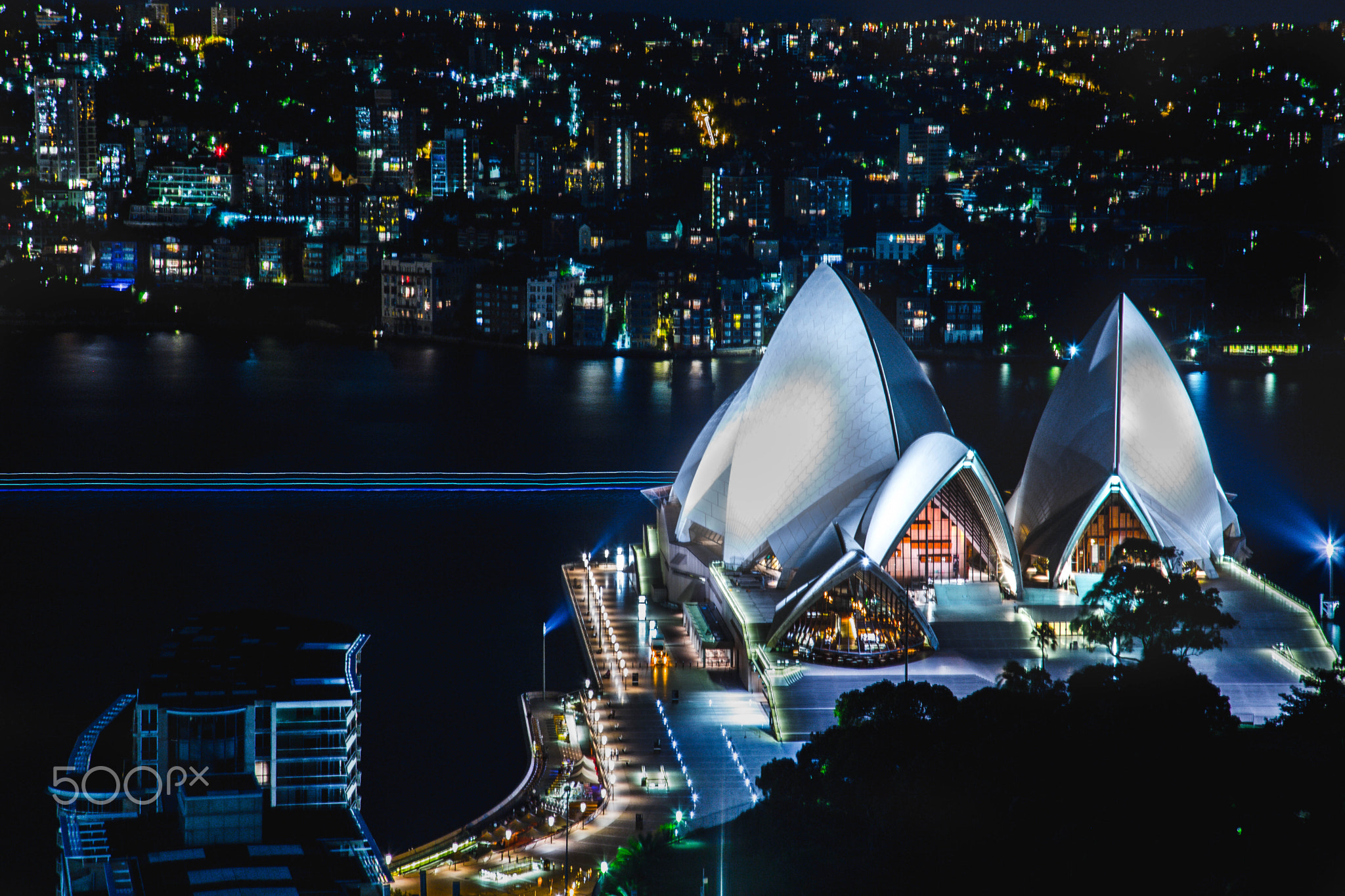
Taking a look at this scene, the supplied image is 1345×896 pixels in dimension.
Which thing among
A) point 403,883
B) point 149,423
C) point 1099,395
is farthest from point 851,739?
point 149,423

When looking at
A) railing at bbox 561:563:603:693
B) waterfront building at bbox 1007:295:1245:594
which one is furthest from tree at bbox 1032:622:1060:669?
railing at bbox 561:563:603:693

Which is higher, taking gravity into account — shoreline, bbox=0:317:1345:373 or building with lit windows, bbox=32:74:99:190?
building with lit windows, bbox=32:74:99:190

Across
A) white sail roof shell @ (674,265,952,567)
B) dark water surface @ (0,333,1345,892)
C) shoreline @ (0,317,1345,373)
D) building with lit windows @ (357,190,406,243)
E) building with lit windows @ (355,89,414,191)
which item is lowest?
dark water surface @ (0,333,1345,892)

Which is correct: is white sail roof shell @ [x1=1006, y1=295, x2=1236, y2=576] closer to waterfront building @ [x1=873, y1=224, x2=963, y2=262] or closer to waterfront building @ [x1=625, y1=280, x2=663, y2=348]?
waterfront building @ [x1=625, y1=280, x2=663, y2=348]

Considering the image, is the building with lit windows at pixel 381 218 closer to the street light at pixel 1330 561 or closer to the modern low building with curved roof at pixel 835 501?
the street light at pixel 1330 561

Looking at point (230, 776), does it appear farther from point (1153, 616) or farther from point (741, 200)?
point (741, 200)

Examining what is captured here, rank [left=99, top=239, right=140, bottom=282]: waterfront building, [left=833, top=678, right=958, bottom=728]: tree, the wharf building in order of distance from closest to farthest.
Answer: the wharf building, [left=833, top=678, right=958, bottom=728]: tree, [left=99, top=239, right=140, bottom=282]: waterfront building

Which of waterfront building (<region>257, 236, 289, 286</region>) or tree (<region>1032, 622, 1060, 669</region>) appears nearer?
tree (<region>1032, 622, 1060, 669</region>)

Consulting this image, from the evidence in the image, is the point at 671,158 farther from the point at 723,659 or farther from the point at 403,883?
the point at 403,883
